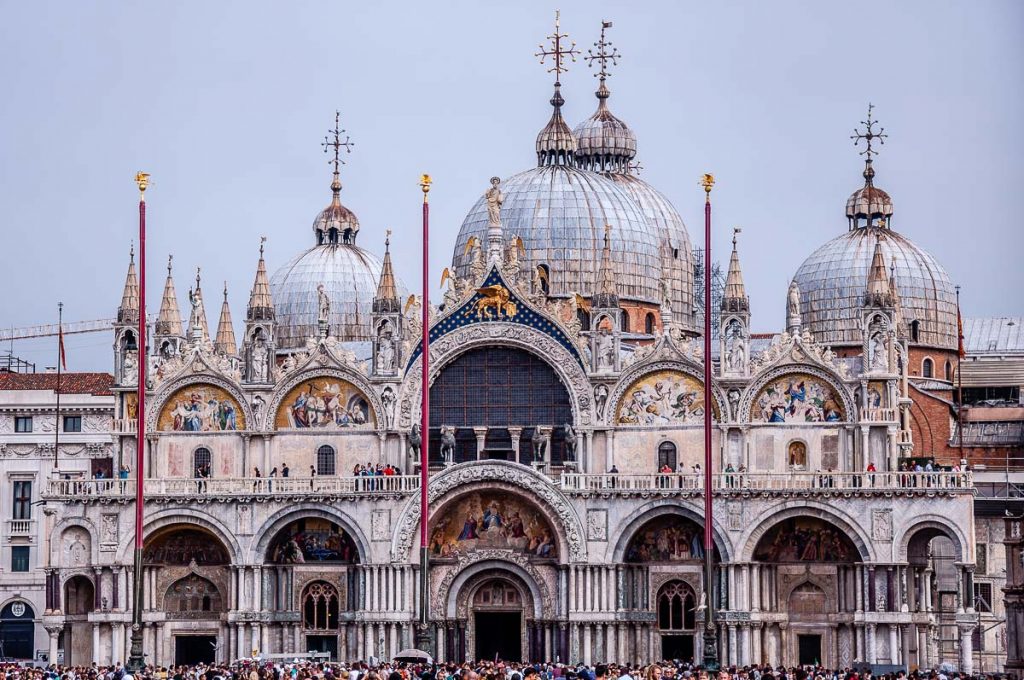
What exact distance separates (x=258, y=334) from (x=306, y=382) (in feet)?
8.75

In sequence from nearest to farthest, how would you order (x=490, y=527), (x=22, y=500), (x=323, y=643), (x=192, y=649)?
(x=490, y=527), (x=323, y=643), (x=192, y=649), (x=22, y=500)

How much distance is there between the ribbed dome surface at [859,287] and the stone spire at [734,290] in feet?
45.1

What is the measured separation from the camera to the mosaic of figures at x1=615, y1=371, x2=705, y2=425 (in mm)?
91250

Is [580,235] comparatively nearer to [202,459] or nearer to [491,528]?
[491,528]

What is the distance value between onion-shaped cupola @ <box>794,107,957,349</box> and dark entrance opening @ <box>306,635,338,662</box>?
2640cm

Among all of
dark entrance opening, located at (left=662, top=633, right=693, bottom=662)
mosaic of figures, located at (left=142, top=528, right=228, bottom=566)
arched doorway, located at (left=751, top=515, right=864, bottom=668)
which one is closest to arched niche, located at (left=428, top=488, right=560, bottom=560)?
dark entrance opening, located at (left=662, top=633, right=693, bottom=662)

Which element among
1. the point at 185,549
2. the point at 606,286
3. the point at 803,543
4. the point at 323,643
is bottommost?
the point at 323,643

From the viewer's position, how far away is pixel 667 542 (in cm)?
9062

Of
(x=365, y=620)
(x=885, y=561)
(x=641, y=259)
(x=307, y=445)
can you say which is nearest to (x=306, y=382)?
(x=307, y=445)

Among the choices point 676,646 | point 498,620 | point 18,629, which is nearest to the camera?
point 676,646

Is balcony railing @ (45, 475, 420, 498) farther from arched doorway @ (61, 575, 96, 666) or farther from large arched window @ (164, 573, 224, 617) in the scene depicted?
large arched window @ (164, 573, 224, 617)

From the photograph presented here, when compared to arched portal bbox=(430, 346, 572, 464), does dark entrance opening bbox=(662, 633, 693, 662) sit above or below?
below

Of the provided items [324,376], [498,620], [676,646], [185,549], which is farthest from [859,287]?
[185,549]

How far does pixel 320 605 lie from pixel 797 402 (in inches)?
766
